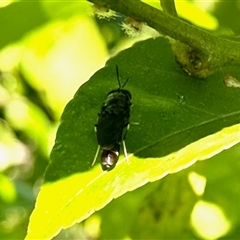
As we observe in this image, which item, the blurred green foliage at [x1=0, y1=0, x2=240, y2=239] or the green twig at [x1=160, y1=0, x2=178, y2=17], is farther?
the blurred green foliage at [x1=0, y1=0, x2=240, y2=239]

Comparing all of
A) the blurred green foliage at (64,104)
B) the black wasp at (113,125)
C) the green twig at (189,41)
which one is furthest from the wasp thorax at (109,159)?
the blurred green foliage at (64,104)

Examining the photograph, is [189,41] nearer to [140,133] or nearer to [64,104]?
[140,133]

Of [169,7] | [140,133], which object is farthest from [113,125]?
[169,7]

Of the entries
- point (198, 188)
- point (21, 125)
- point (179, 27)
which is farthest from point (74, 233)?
point (179, 27)

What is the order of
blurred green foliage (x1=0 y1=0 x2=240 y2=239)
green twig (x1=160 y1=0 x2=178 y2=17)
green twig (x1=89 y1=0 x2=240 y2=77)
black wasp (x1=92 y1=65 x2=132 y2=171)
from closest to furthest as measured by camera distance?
green twig (x1=89 y1=0 x2=240 y2=77)
green twig (x1=160 y1=0 x2=178 y2=17)
black wasp (x1=92 y1=65 x2=132 y2=171)
blurred green foliage (x1=0 y1=0 x2=240 y2=239)

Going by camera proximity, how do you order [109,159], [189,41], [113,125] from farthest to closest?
[113,125] → [109,159] → [189,41]

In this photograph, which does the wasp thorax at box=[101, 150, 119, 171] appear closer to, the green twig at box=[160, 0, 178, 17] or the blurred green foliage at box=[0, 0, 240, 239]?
the green twig at box=[160, 0, 178, 17]

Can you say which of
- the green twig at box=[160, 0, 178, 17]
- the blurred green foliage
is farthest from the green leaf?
the blurred green foliage

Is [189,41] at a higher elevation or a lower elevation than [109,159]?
higher
